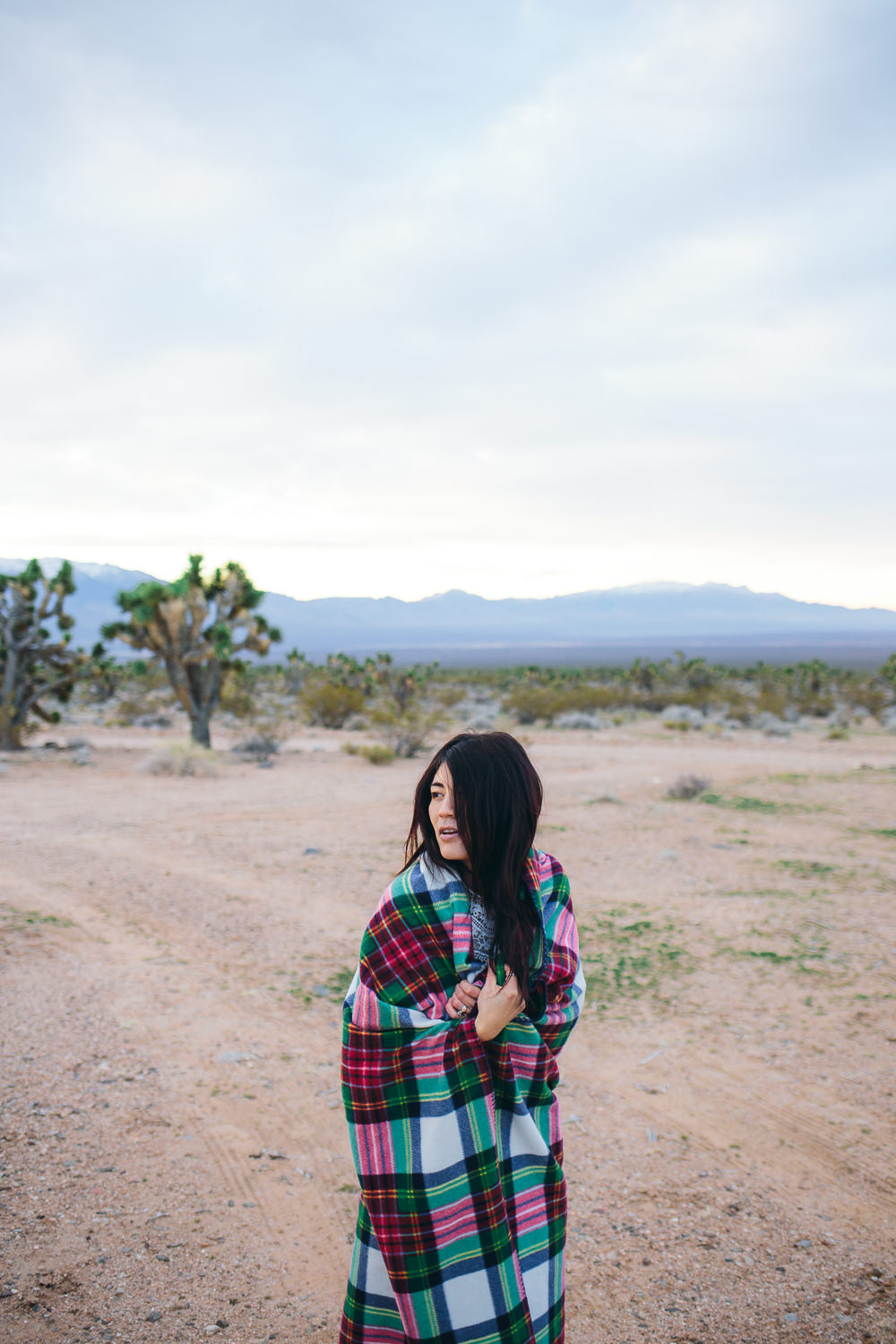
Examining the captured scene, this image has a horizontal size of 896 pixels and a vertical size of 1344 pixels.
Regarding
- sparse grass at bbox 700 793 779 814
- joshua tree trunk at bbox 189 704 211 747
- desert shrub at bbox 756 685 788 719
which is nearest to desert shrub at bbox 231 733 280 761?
joshua tree trunk at bbox 189 704 211 747

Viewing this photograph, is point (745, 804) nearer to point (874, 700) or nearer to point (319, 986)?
point (319, 986)

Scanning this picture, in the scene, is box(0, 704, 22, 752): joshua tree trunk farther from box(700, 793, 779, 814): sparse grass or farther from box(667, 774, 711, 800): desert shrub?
box(700, 793, 779, 814): sparse grass

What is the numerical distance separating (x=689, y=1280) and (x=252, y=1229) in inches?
67.8

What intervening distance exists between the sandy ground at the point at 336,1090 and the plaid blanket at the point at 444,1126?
1182mm

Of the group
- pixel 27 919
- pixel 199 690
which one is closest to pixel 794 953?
pixel 27 919

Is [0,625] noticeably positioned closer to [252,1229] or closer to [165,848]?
[165,848]

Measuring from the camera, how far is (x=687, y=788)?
12.6 m

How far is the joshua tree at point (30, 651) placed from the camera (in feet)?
61.8

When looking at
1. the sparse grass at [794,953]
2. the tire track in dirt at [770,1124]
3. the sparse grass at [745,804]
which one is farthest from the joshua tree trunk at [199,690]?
the tire track in dirt at [770,1124]

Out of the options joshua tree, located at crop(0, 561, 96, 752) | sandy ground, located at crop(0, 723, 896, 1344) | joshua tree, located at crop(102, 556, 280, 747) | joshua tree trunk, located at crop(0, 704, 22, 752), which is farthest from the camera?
joshua tree, located at crop(102, 556, 280, 747)

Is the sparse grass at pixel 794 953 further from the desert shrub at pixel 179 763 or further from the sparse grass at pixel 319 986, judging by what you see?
the desert shrub at pixel 179 763

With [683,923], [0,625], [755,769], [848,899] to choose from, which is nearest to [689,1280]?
[683,923]

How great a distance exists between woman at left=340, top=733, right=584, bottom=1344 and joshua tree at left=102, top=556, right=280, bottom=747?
1798 centimetres

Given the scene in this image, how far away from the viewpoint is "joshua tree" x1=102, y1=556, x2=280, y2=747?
19016mm
